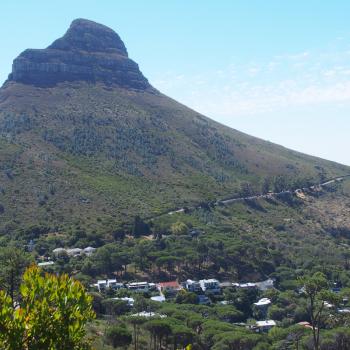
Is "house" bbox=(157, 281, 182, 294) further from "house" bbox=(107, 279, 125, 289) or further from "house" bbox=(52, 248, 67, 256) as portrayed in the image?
"house" bbox=(52, 248, 67, 256)

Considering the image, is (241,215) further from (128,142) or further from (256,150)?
(256,150)

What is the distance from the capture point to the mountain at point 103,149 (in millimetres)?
96312

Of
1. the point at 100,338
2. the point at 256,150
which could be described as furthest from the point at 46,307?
the point at 256,150

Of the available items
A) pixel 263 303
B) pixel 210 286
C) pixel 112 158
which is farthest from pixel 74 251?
pixel 112 158

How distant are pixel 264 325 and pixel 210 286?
13.2 meters

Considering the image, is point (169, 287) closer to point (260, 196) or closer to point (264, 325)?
point (264, 325)

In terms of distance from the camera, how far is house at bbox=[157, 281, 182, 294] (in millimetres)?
64744

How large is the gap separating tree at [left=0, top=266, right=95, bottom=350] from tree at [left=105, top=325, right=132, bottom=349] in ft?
95.0

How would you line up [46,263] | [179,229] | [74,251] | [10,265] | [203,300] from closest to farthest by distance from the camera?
[10,265], [203,300], [46,263], [74,251], [179,229]

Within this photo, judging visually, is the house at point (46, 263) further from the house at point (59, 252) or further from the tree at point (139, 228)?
the tree at point (139, 228)

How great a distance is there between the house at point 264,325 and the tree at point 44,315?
1842 inches

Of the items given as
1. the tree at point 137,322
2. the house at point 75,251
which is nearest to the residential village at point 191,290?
the house at point 75,251

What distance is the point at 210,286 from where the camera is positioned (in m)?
68.3

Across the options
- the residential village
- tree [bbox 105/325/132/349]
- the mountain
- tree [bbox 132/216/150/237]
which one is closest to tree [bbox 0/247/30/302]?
tree [bbox 105/325/132/349]
